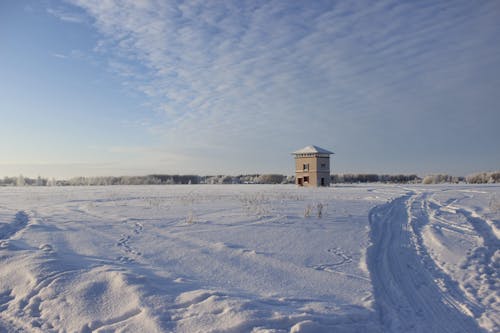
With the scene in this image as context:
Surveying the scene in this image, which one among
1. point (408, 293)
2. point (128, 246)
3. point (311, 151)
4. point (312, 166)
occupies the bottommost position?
point (408, 293)

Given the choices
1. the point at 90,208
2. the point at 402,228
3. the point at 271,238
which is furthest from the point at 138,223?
the point at 402,228

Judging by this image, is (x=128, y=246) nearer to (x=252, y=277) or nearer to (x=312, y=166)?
(x=252, y=277)

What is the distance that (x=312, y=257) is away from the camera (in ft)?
22.4

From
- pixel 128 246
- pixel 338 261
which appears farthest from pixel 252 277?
pixel 128 246

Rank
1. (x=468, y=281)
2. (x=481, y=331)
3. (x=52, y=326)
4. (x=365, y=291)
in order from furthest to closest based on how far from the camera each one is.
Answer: (x=468, y=281)
(x=365, y=291)
(x=52, y=326)
(x=481, y=331)

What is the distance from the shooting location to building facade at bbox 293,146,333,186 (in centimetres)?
3594

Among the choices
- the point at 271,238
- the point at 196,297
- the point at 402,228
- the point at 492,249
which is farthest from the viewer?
the point at 402,228

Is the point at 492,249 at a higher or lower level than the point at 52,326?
higher

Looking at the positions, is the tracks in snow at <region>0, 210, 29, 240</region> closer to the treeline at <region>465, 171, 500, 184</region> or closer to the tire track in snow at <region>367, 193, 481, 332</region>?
the tire track in snow at <region>367, 193, 481, 332</region>

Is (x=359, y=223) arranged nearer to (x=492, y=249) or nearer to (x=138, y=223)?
(x=492, y=249)

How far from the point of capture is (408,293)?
5066mm

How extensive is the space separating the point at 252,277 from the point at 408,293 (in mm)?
2242

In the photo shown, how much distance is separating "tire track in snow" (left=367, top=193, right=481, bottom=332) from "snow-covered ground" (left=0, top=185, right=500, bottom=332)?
19 millimetres

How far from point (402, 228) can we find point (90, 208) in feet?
39.0
